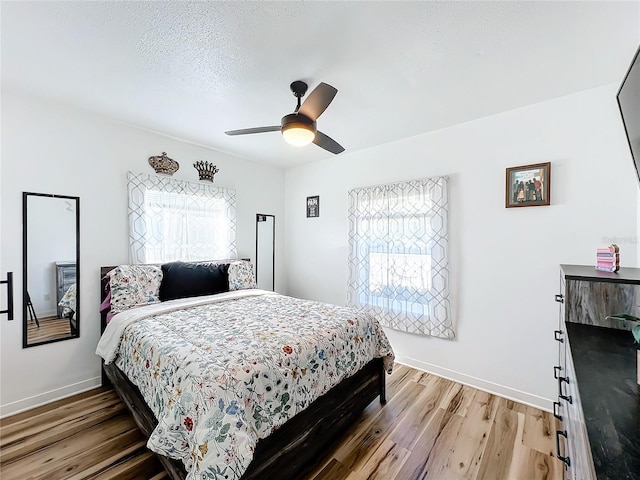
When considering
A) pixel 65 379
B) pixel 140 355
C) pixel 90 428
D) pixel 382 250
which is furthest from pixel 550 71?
pixel 65 379

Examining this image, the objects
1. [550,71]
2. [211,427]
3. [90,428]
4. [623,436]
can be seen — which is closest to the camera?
[623,436]

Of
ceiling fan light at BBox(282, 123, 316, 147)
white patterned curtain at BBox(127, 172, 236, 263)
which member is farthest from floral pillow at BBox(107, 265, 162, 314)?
ceiling fan light at BBox(282, 123, 316, 147)

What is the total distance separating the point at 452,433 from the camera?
1.98 meters

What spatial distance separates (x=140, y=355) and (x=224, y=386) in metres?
0.87

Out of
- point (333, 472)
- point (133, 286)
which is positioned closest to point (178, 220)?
point (133, 286)

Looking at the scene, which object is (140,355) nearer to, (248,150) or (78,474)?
(78,474)

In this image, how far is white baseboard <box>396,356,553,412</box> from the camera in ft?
7.48

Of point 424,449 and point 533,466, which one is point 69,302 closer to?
point 424,449

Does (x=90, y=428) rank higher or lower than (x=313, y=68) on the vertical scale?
lower

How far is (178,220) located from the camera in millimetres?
3146

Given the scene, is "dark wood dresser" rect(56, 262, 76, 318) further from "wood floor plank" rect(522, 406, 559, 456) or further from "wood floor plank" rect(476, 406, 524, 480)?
"wood floor plank" rect(522, 406, 559, 456)

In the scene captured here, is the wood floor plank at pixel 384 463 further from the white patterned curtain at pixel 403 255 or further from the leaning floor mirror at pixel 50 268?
the leaning floor mirror at pixel 50 268

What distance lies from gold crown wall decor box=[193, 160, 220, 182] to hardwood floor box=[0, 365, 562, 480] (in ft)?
8.00

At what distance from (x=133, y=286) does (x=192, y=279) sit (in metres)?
0.52
